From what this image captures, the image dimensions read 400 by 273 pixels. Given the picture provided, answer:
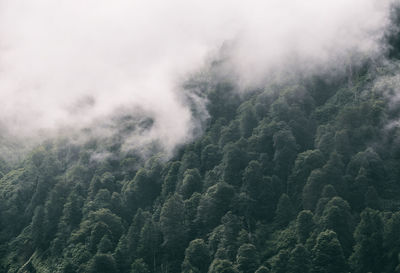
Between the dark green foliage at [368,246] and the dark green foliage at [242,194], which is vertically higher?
the dark green foliage at [242,194]

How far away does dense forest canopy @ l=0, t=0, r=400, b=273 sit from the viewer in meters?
94.6

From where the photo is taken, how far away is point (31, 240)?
130m

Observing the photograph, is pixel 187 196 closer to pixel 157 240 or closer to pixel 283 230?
pixel 157 240

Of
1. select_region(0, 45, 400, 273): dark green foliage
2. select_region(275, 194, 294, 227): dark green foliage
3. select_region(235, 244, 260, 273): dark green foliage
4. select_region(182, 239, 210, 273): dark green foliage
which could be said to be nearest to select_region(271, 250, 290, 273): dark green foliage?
select_region(0, 45, 400, 273): dark green foliage

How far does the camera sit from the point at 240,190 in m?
116

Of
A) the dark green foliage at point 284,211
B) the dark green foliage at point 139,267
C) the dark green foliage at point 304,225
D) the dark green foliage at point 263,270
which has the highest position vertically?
the dark green foliage at point 284,211

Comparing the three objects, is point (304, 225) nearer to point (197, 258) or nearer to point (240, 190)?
point (197, 258)

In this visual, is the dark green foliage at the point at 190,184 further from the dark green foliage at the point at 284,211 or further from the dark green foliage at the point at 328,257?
the dark green foliage at the point at 328,257

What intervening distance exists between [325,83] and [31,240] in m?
79.2

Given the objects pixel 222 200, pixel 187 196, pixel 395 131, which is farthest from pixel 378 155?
pixel 187 196

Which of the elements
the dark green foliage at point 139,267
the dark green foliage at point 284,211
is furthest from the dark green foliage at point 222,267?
the dark green foliage at point 284,211

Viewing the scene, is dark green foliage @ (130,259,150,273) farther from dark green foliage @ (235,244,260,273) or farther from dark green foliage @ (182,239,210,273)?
dark green foliage @ (235,244,260,273)

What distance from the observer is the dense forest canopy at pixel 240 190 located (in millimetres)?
94625

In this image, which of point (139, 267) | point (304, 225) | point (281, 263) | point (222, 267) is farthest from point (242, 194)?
point (139, 267)
